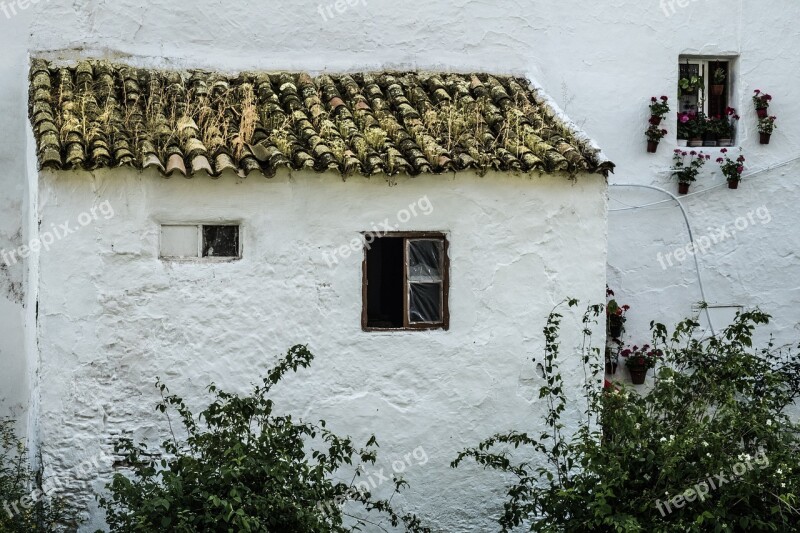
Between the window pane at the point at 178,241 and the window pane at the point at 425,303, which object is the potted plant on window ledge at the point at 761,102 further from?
the window pane at the point at 178,241

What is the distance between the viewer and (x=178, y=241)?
917cm

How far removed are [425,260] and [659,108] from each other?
3.54 metres

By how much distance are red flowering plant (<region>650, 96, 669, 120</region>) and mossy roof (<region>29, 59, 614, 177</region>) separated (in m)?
1.41

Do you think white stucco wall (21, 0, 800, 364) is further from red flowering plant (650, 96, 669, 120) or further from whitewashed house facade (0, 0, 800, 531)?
red flowering plant (650, 96, 669, 120)

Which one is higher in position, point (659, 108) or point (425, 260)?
point (659, 108)

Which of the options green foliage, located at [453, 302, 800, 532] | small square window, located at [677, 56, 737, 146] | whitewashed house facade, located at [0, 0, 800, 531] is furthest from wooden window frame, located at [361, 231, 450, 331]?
small square window, located at [677, 56, 737, 146]

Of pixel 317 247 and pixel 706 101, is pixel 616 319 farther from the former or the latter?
pixel 317 247

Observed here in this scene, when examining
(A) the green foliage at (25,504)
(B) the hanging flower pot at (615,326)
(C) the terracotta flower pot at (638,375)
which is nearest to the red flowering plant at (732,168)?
(B) the hanging flower pot at (615,326)

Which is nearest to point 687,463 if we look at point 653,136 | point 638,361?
point 638,361

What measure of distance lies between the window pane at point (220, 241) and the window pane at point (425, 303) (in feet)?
5.17

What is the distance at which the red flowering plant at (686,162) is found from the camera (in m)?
11.7

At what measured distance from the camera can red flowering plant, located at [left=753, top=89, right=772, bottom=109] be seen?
38.9 feet

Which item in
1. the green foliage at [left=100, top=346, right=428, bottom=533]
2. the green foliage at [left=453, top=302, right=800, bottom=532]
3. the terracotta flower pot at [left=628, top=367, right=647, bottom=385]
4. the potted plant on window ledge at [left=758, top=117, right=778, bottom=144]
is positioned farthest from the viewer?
the potted plant on window ledge at [left=758, top=117, right=778, bottom=144]

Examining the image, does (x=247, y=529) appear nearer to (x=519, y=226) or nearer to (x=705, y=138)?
(x=519, y=226)
